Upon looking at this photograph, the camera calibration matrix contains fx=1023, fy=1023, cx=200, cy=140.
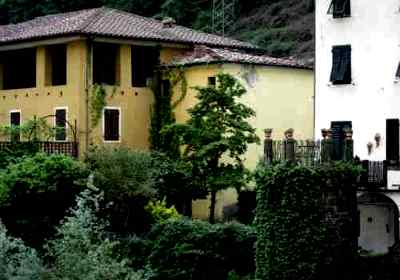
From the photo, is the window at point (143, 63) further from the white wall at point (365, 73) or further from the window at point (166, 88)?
the white wall at point (365, 73)

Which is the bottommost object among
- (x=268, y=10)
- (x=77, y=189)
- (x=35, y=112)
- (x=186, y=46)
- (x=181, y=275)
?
(x=181, y=275)

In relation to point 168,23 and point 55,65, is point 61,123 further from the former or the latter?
point 168,23

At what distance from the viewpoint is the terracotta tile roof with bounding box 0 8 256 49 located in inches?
1729

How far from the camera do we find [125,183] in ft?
127

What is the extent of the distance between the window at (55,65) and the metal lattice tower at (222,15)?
21.6 metres

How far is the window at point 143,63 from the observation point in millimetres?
45312

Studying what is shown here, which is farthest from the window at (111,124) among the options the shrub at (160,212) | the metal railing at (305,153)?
the metal railing at (305,153)

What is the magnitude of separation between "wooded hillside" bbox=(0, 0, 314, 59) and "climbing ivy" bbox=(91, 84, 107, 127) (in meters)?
18.1

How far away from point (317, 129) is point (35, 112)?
13.3m

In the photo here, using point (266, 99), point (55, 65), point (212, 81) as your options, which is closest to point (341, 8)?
point (266, 99)

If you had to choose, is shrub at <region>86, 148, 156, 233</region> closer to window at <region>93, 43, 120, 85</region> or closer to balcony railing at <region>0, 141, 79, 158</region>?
balcony railing at <region>0, 141, 79, 158</region>

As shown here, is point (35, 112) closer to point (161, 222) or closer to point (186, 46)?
point (186, 46)

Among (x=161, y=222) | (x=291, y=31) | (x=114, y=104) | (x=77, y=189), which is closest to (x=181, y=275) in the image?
(x=161, y=222)

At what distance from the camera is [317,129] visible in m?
40.0
